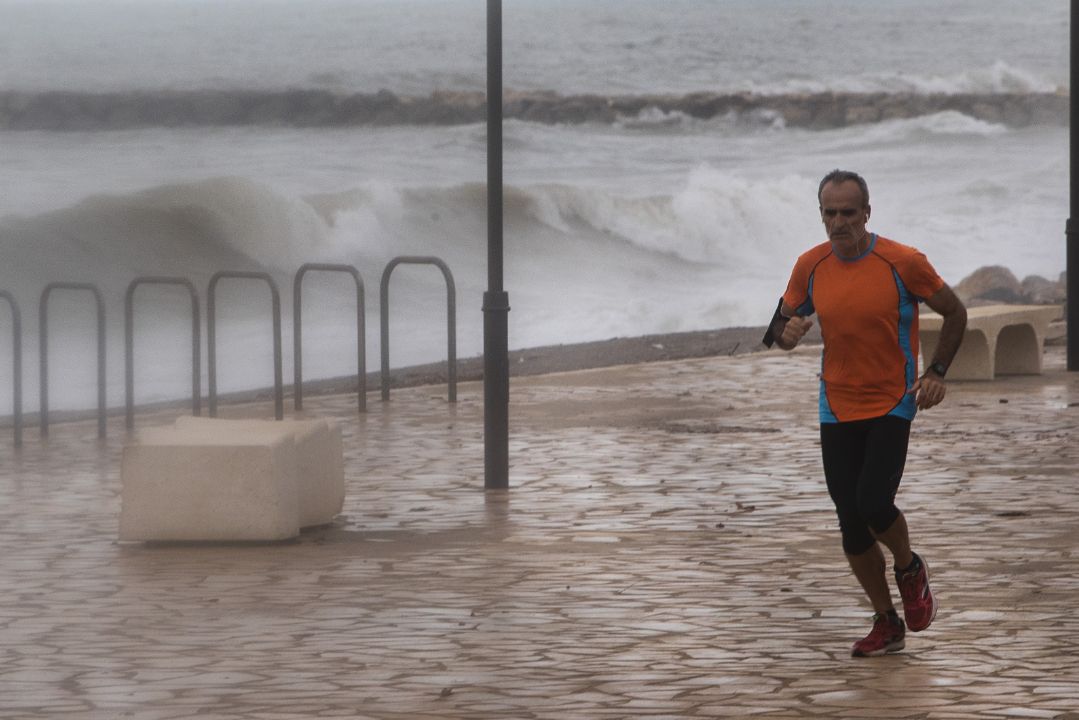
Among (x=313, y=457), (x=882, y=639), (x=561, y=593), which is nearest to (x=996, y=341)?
(x=313, y=457)

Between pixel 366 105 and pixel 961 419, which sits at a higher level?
pixel 366 105

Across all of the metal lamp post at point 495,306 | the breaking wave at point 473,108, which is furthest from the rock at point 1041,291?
the breaking wave at point 473,108

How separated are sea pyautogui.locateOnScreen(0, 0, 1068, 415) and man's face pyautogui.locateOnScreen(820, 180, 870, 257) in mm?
28534

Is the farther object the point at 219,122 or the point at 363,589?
the point at 219,122

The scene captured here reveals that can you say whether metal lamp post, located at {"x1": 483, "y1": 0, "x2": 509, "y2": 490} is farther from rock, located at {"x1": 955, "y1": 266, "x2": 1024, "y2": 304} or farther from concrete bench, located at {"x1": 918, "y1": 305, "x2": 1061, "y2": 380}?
rock, located at {"x1": 955, "y1": 266, "x2": 1024, "y2": 304}

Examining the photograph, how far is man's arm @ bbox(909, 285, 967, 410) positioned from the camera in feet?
22.6

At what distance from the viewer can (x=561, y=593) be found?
26.6 feet

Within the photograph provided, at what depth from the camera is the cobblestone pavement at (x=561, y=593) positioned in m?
6.27

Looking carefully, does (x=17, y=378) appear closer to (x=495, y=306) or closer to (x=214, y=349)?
(x=214, y=349)

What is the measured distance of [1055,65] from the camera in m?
66.9

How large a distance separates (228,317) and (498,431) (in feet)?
114

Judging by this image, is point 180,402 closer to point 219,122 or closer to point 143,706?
point 143,706

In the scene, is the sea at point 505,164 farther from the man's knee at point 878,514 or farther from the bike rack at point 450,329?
the man's knee at point 878,514

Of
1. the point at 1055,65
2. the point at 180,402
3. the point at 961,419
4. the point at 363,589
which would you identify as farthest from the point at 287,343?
the point at 1055,65
